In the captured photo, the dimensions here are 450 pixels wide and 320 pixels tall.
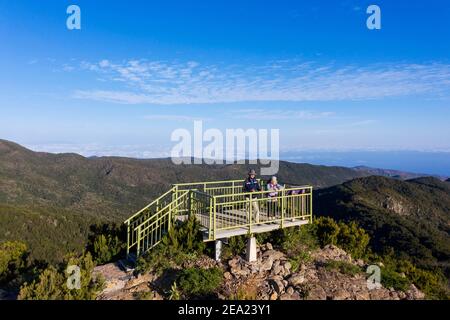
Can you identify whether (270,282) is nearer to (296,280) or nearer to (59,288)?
(296,280)

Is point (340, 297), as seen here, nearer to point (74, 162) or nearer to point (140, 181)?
point (140, 181)

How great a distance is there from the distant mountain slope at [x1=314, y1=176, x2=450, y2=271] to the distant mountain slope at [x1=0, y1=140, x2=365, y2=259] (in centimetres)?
5064

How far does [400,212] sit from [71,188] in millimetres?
107983

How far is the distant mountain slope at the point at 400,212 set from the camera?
54.8m

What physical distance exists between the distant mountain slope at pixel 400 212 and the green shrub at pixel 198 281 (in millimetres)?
42157

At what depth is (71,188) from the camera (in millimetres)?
136875

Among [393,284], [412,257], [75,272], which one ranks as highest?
[75,272]

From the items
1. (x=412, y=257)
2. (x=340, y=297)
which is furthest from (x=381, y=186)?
(x=340, y=297)

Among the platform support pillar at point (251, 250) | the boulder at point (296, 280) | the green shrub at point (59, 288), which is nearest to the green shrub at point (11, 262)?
the green shrub at point (59, 288)

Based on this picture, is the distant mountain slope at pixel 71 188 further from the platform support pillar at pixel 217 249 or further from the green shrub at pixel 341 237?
the platform support pillar at pixel 217 249

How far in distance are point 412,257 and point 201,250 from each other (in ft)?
150

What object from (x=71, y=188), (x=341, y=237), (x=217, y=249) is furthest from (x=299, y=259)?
(x=71, y=188)

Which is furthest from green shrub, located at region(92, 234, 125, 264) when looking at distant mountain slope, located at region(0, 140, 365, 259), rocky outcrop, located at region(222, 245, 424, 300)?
distant mountain slope, located at region(0, 140, 365, 259)

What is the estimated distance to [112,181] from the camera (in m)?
155
